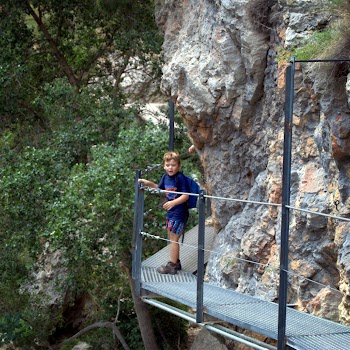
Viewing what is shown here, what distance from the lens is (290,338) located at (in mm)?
5738

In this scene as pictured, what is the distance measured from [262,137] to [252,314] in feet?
12.3

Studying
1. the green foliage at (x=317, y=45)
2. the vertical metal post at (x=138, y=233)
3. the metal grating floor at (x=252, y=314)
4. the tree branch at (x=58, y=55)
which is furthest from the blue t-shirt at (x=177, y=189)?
the tree branch at (x=58, y=55)

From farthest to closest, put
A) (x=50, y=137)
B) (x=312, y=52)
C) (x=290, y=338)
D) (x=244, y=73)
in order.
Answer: (x=50, y=137), (x=244, y=73), (x=312, y=52), (x=290, y=338)

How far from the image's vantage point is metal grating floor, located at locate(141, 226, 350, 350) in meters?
5.75

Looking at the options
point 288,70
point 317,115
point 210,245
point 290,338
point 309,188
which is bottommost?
point 210,245

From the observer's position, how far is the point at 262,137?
32.8ft

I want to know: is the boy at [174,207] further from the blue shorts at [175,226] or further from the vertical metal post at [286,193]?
the vertical metal post at [286,193]

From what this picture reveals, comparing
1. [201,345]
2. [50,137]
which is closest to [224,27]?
[201,345]

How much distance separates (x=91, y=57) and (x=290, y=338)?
14684 millimetres

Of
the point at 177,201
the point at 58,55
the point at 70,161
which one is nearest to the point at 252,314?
the point at 177,201

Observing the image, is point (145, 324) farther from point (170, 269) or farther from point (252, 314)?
point (252, 314)

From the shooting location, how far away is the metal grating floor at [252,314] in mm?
5750

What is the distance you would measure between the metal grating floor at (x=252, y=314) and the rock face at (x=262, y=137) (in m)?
0.45

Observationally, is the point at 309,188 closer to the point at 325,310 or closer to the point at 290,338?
the point at 325,310
